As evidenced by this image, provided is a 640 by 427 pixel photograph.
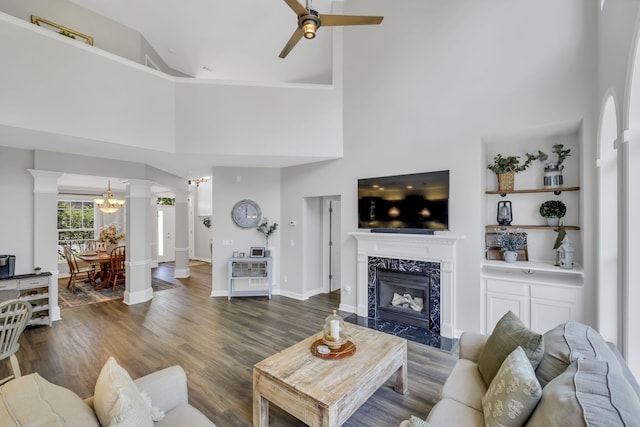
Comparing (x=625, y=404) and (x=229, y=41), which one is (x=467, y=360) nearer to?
(x=625, y=404)

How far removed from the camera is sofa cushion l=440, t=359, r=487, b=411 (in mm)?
1814

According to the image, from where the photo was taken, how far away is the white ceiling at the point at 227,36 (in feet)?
15.5

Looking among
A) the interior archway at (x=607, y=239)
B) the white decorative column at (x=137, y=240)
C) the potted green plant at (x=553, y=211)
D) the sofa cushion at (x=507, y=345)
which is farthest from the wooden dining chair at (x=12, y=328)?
the potted green plant at (x=553, y=211)

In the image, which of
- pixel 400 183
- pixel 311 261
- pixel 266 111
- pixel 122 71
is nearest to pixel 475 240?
pixel 400 183

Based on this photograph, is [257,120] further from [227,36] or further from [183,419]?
[183,419]

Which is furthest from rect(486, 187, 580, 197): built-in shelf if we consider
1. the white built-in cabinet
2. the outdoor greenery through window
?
the outdoor greenery through window

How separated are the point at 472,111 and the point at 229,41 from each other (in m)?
4.69

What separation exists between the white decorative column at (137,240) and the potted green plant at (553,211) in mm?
6685

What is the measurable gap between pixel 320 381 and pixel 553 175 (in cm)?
371

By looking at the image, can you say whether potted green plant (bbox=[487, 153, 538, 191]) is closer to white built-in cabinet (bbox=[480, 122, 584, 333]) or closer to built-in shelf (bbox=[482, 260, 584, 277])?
white built-in cabinet (bbox=[480, 122, 584, 333])

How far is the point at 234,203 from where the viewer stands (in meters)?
6.07

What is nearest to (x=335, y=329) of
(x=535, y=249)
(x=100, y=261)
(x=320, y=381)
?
(x=320, y=381)

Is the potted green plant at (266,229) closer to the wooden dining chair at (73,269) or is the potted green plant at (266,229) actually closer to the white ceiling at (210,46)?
the white ceiling at (210,46)

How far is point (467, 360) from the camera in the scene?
2326mm
